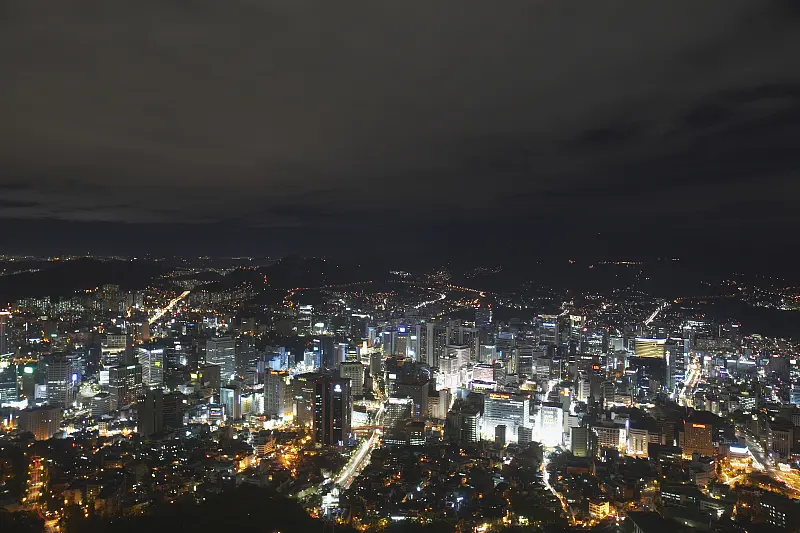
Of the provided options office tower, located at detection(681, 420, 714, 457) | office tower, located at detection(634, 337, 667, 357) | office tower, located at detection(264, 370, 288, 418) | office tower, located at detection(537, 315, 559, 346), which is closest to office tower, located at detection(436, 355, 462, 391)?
office tower, located at detection(537, 315, 559, 346)

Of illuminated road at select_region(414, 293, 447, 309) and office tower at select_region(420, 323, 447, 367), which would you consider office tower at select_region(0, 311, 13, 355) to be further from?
illuminated road at select_region(414, 293, 447, 309)

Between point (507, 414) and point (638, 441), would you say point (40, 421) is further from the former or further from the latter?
point (638, 441)

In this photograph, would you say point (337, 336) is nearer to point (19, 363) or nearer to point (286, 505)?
point (19, 363)


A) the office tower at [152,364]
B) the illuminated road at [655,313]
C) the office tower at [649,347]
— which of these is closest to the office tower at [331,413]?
the office tower at [152,364]

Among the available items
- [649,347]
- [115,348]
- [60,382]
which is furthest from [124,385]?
[649,347]

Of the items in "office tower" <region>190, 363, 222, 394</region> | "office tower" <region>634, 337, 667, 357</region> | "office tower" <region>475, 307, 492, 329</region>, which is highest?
"office tower" <region>475, 307, 492, 329</region>

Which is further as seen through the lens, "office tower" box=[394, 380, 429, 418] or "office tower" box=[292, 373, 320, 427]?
"office tower" box=[394, 380, 429, 418]
